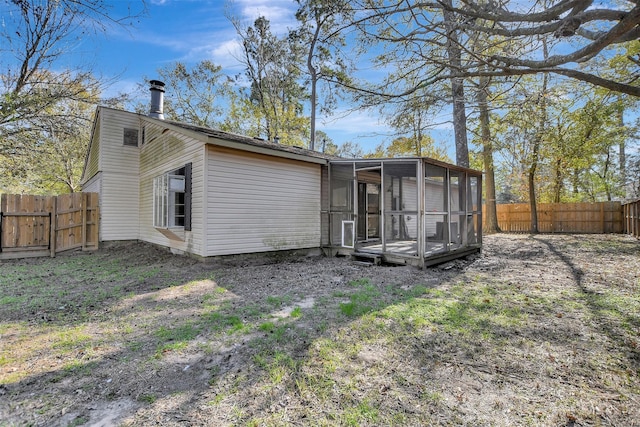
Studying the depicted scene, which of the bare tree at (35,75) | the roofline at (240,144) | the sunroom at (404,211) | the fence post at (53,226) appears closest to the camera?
the roofline at (240,144)

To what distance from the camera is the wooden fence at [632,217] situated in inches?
468

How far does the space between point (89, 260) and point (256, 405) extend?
27.6 ft

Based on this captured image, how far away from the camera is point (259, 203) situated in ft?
24.5

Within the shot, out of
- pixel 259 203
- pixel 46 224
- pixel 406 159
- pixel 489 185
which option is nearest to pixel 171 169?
pixel 259 203

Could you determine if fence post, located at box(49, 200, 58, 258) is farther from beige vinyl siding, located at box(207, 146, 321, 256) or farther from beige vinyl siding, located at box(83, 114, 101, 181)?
beige vinyl siding, located at box(207, 146, 321, 256)

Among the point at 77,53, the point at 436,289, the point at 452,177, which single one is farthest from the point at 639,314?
the point at 77,53

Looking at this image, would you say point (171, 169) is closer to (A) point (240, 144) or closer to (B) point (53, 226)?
(A) point (240, 144)

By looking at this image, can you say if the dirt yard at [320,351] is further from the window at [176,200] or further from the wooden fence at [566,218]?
the wooden fence at [566,218]

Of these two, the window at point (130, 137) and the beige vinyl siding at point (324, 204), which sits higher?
the window at point (130, 137)

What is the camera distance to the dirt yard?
2.05 metres

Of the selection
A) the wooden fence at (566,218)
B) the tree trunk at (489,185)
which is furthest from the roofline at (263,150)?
the wooden fence at (566,218)

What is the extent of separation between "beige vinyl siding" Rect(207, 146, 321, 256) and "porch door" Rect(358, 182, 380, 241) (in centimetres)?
144

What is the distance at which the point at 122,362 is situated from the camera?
8.81ft

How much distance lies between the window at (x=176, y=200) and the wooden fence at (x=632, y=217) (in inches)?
642
